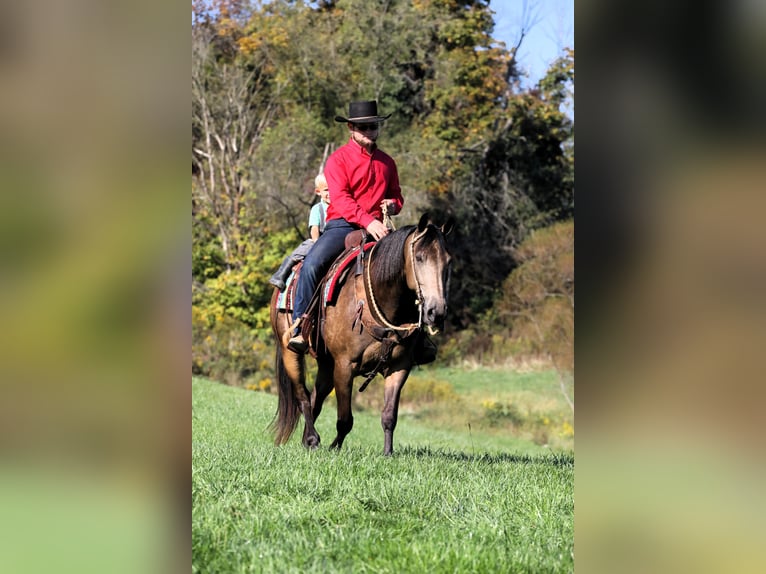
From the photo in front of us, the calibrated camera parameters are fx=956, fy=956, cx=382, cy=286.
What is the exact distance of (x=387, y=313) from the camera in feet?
25.8

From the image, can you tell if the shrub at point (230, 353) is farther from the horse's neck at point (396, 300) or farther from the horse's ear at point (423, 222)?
the horse's ear at point (423, 222)

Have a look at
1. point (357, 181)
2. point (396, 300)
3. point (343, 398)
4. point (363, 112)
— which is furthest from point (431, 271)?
point (363, 112)

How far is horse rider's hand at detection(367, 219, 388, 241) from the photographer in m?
8.08

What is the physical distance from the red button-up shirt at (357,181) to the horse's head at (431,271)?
3.85 feet

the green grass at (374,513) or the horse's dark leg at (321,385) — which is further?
the horse's dark leg at (321,385)

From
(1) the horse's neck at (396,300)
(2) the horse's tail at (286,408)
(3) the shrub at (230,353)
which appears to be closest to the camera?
(1) the horse's neck at (396,300)

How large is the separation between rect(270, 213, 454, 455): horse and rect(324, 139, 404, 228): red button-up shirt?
0.43 m

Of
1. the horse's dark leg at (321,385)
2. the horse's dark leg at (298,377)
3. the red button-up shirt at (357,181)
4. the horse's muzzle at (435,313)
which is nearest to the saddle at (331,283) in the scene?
the red button-up shirt at (357,181)

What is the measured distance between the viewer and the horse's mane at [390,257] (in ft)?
24.7

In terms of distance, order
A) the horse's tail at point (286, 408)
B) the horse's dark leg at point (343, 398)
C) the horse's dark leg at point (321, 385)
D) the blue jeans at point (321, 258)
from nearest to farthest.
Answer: the horse's dark leg at point (343, 398), the blue jeans at point (321, 258), the horse's dark leg at point (321, 385), the horse's tail at point (286, 408)

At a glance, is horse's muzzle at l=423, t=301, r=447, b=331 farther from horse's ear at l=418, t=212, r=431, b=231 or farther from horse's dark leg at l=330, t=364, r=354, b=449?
horse's dark leg at l=330, t=364, r=354, b=449
